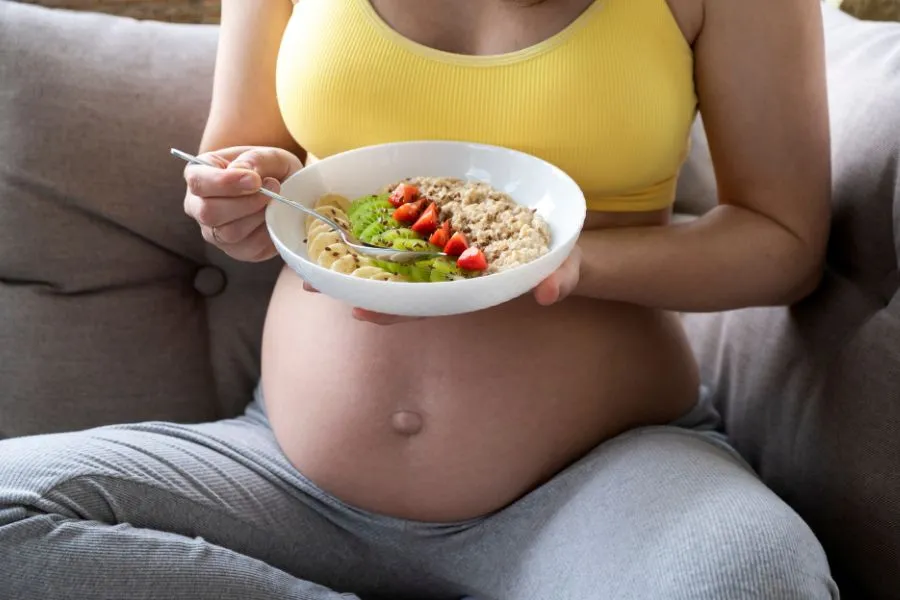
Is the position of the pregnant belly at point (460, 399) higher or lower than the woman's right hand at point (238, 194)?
lower

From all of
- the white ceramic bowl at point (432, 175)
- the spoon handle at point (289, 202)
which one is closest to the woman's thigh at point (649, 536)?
the white ceramic bowl at point (432, 175)

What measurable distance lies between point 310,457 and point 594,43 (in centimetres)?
54

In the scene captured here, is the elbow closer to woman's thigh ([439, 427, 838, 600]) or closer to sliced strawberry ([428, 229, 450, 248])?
woman's thigh ([439, 427, 838, 600])

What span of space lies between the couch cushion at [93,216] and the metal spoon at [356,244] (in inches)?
13.7

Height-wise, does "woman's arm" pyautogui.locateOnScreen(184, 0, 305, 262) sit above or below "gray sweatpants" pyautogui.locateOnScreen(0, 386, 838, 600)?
above

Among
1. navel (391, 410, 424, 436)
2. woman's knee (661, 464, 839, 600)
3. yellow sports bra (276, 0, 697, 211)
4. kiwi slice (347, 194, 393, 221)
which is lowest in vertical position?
navel (391, 410, 424, 436)

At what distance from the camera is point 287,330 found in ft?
3.22

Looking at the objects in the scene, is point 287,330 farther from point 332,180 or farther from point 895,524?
point 895,524

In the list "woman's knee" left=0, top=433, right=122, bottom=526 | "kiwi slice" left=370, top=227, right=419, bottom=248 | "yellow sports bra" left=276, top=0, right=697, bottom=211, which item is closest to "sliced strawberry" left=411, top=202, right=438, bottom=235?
"kiwi slice" left=370, top=227, right=419, bottom=248

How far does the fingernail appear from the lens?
753mm

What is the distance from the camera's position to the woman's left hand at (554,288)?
72 centimetres

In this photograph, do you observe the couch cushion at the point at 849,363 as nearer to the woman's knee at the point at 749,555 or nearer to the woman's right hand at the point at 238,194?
the woman's knee at the point at 749,555

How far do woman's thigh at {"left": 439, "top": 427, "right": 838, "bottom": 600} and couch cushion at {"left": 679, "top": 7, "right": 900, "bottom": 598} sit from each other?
9cm

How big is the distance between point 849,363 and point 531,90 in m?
0.44
